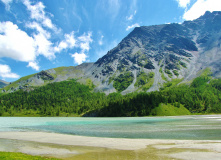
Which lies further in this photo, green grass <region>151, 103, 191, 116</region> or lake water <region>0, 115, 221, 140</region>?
green grass <region>151, 103, 191, 116</region>

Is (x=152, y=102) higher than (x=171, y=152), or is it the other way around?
(x=152, y=102)

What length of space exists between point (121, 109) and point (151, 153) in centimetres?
16972

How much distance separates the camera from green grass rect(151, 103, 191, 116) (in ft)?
537

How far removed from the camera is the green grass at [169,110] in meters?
164

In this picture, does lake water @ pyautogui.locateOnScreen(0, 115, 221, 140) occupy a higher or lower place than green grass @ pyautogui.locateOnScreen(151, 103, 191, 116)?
lower

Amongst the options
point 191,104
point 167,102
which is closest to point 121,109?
point 167,102

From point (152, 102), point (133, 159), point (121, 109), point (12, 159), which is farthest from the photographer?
point (121, 109)

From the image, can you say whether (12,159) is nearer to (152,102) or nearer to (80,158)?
(80,158)

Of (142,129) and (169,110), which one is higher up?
(169,110)

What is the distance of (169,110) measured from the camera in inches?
6599

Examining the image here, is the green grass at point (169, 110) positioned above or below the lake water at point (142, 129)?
above

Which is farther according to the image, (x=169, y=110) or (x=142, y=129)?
(x=169, y=110)

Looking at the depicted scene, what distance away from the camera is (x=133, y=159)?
19.4 meters

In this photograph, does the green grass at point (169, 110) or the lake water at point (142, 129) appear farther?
the green grass at point (169, 110)
